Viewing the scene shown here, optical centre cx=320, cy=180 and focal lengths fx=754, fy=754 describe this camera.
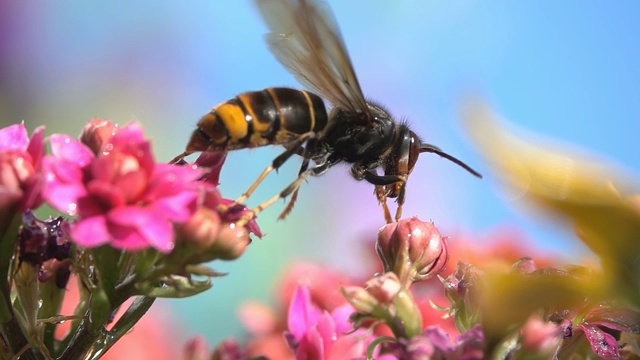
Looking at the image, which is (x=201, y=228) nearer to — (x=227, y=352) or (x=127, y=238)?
(x=127, y=238)

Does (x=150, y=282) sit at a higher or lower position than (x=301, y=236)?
higher

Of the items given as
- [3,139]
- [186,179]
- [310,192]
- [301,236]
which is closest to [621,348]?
[186,179]

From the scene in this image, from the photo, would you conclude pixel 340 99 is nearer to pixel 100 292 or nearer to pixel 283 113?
pixel 283 113

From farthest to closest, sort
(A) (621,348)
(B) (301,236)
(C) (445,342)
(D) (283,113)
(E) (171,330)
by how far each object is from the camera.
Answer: (B) (301,236), (E) (171,330), (D) (283,113), (A) (621,348), (C) (445,342)

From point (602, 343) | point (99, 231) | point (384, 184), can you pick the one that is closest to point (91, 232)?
point (99, 231)

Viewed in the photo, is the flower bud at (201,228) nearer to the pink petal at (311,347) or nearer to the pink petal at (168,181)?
the pink petal at (168,181)

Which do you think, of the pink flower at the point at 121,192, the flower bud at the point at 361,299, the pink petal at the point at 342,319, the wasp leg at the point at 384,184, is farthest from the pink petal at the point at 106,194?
the wasp leg at the point at 384,184
